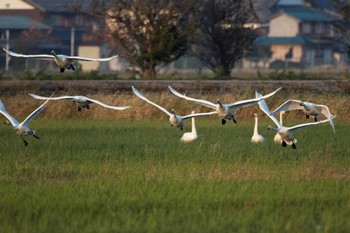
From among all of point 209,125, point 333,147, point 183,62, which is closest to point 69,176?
point 333,147

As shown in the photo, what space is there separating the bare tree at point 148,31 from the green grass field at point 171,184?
68.3ft

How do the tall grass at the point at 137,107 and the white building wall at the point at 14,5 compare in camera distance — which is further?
the white building wall at the point at 14,5

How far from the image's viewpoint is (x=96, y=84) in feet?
114

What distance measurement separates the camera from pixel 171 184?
1454 centimetres

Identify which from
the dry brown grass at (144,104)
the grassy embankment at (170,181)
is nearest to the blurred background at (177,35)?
the dry brown grass at (144,104)

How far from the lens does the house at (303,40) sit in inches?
3396

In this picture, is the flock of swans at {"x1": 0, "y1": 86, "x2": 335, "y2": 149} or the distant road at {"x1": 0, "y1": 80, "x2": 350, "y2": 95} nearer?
the flock of swans at {"x1": 0, "y1": 86, "x2": 335, "y2": 149}

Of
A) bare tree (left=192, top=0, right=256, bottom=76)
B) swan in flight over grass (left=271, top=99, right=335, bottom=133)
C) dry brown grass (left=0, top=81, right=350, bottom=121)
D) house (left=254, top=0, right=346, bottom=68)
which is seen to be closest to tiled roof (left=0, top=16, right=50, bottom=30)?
house (left=254, top=0, right=346, bottom=68)

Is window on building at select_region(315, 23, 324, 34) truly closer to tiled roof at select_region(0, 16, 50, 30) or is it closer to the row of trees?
tiled roof at select_region(0, 16, 50, 30)

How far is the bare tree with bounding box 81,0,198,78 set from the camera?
4366cm

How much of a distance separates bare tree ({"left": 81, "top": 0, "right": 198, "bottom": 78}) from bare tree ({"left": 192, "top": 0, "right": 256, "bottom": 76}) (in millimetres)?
2730

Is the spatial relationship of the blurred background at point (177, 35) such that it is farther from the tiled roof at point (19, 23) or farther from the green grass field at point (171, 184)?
the green grass field at point (171, 184)

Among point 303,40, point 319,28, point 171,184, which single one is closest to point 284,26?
point 319,28

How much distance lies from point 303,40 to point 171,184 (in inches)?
2882
